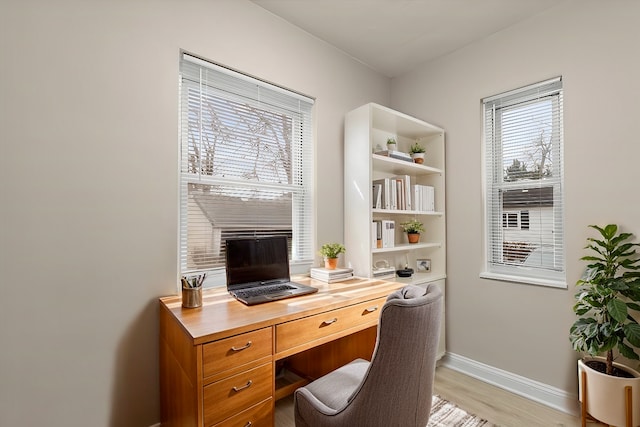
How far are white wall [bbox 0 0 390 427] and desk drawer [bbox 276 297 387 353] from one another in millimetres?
775

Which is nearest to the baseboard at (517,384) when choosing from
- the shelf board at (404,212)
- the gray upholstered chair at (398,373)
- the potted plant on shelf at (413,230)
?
the potted plant on shelf at (413,230)

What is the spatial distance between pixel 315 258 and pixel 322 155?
84 centimetres

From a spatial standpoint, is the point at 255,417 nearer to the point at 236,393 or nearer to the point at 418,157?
the point at 236,393

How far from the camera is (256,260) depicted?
75.5 inches

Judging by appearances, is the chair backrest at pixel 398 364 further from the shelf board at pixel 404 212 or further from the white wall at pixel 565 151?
the white wall at pixel 565 151

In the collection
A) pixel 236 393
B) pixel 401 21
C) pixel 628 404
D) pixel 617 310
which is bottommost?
pixel 628 404

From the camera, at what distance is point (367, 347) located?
6.91ft

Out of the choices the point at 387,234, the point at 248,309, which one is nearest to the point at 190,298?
the point at 248,309

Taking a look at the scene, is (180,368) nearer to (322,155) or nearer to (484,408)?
(322,155)

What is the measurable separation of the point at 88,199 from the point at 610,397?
9.70 ft

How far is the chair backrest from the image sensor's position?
107 centimetres

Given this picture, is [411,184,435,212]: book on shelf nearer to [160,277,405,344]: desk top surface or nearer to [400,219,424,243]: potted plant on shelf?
[400,219,424,243]: potted plant on shelf

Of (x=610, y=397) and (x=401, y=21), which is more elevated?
(x=401, y=21)

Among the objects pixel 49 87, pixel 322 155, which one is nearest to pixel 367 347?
pixel 322 155
